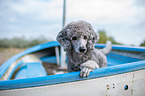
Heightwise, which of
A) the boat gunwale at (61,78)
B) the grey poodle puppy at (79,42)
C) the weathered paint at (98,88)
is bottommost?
the weathered paint at (98,88)

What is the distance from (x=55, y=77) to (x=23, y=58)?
191 cm

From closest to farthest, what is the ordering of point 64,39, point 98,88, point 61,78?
point 61,78 < point 98,88 < point 64,39

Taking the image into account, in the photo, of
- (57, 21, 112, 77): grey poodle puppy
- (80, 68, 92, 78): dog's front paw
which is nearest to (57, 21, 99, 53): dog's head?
(57, 21, 112, 77): grey poodle puppy

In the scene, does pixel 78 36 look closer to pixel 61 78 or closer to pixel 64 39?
pixel 64 39

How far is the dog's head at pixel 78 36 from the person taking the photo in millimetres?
916

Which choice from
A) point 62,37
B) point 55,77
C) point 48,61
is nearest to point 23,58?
point 48,61

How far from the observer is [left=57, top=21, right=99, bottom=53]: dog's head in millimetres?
916

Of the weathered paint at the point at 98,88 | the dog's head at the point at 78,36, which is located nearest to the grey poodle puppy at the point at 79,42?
the dog's head at the point at 78,36

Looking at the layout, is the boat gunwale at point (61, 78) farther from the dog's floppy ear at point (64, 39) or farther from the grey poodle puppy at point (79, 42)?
the dog's floppy ear at point (64, 39)

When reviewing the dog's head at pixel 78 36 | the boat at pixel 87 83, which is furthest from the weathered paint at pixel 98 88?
the dog's head at pixel 78 36

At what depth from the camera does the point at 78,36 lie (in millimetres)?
923

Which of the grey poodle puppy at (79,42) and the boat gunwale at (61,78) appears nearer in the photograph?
the boat gunwale at (61,78)

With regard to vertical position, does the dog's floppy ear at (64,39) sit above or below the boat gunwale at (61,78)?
above

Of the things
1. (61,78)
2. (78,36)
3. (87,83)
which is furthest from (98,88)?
(78,36)
